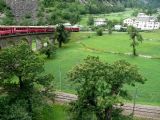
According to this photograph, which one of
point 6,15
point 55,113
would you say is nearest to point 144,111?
point 55,113

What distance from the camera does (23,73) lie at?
4962 centimetres

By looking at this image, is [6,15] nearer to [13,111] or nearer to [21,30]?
[21,30]

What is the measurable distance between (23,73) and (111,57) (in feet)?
179

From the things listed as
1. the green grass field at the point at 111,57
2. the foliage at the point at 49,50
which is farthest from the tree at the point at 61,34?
the foliage at the point at 49,50

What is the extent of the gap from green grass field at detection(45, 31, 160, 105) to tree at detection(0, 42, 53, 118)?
10.9m

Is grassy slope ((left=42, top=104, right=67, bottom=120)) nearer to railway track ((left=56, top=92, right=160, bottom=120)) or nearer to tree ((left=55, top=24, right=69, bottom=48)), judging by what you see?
railway track ((left=56, top=92, right=160, bottom=120))

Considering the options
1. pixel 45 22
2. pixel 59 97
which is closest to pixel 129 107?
pixel 59 97

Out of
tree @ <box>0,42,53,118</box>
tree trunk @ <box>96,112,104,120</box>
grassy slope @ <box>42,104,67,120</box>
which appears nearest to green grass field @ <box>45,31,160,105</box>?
grassy slope @ <box>42,104,67,120</box>

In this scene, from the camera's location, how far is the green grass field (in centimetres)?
7250

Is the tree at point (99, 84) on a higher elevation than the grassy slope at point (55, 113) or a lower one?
higher

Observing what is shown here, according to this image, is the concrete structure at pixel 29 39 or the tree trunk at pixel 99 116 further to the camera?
the concrete structure at pixel 29 39

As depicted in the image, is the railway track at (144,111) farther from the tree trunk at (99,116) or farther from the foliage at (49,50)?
the foliage at (49,50)

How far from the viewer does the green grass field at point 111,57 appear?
7250 centimetres

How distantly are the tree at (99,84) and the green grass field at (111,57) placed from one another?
16.4 meters
